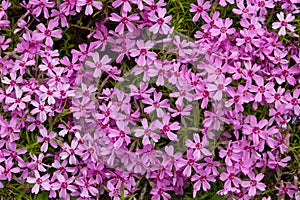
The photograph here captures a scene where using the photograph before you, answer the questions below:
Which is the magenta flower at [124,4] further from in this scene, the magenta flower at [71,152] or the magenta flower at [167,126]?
the magenta flower at [71,152]

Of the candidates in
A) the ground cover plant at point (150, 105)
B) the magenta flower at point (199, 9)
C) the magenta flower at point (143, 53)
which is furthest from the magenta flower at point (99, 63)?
the magenta flower at point (199, 9)

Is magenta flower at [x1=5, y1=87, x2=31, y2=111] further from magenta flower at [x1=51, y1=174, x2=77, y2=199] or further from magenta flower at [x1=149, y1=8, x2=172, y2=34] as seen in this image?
magenta flower at [x1=149, y1=8, x2=172, y2=34]

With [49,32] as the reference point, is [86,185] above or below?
below

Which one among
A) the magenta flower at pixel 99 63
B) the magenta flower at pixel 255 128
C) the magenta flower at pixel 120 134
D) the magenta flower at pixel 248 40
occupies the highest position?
the magenta flower at pixel 248 40

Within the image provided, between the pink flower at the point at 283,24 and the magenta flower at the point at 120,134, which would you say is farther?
the pink flower at the point at 283,24

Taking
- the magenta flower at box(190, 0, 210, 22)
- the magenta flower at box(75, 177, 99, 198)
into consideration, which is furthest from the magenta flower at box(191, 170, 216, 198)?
the magenta flower at box(190, 0, 210, 22)

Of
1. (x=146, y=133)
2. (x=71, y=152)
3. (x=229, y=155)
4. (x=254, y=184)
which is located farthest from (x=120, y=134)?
(x=254, y=184)

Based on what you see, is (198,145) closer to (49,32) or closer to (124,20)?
(124,20)
